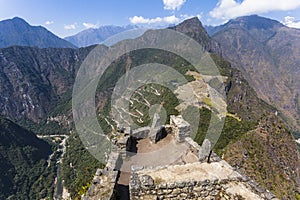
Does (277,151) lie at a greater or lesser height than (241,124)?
lesser

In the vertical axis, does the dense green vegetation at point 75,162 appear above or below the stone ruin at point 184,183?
below

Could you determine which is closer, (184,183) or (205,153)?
(184,183)

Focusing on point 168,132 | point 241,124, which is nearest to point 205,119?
point 241,124

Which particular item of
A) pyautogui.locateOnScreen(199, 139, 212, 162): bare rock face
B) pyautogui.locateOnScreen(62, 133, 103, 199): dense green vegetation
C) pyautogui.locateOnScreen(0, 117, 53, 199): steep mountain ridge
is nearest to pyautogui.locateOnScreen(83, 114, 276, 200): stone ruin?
pyautogui.locateOnScreen(199, 139, 212, 162): bare rock face

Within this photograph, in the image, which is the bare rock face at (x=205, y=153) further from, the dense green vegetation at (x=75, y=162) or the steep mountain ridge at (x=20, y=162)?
the steep mountain ridge at (x=20, y=162)

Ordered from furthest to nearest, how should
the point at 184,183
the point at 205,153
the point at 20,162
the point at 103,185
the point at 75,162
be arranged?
1. the point at 20,162
2. the point at 75,162
3. the point at 205,153
4. the point at 103,185
5. the point at 184,183

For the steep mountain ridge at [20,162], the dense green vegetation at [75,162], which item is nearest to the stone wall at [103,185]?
the dense green vegetation at [75,162]

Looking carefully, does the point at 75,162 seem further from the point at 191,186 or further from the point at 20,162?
the point at 191,186

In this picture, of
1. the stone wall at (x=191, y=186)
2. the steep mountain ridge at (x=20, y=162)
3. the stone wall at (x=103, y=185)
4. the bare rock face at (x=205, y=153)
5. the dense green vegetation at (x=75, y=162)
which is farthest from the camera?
the steep mountain ridge at (x=20, y=162)

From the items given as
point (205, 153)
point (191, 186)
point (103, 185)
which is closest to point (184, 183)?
point (191, 186)

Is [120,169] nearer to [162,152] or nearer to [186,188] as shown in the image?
[162,152]

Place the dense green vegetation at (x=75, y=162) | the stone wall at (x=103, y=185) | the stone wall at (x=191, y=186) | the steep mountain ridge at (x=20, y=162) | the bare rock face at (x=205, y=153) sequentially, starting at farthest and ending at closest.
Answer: the steep mountain ridge at (x=20, y=162) < the dense green vegetation at (x=75, y=162) < the bare rock face at (x=205, y=153) < the stone wall at (x=103, y=185) < the stone wall at (x=191, y=186)
